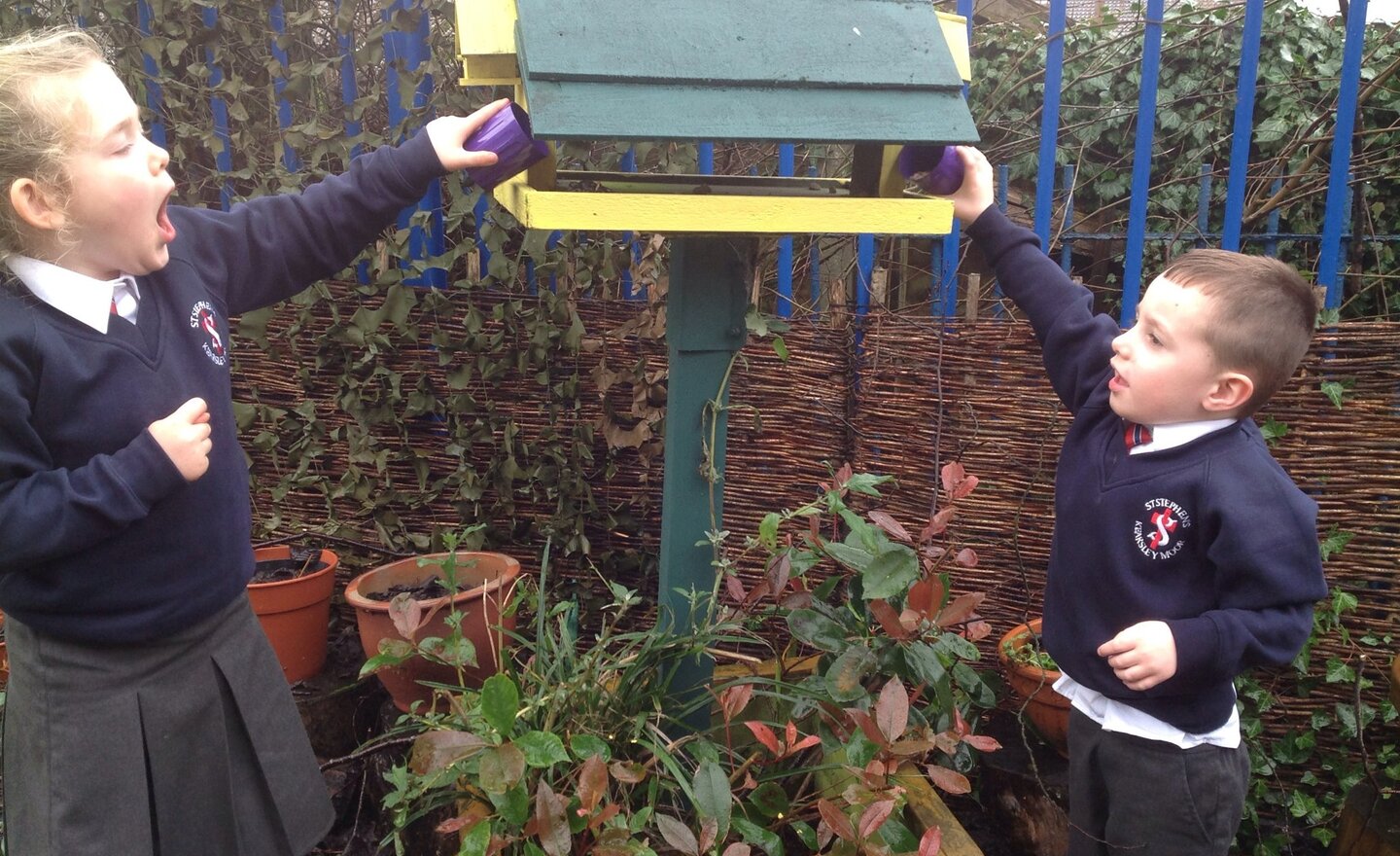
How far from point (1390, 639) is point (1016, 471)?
0.98m

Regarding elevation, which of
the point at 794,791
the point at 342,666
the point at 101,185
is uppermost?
the point at 101,185

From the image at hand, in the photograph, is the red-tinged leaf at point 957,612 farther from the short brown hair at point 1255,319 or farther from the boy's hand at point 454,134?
the boy's hand at point 454,134

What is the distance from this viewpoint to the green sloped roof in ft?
4.38

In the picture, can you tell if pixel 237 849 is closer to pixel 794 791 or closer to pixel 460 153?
pixel 794 791

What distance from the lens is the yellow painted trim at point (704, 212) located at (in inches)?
54.4

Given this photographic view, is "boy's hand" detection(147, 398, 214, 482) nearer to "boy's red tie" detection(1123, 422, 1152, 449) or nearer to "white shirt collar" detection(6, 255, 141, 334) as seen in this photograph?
"white shirt collar" detection(6, 255, 141, 334)

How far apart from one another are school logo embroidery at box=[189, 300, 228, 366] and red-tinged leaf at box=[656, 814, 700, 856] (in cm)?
104

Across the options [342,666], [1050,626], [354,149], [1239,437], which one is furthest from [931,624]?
[354,149]

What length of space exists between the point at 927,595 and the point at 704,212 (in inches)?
31.0

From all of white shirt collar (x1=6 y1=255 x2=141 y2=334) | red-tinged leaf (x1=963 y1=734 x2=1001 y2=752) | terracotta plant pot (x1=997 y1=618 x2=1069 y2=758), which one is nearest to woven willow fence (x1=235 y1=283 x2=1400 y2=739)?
terracotta plant pot (x1=997 y1=618 x2=1069 y2=758)

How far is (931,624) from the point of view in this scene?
1.72m

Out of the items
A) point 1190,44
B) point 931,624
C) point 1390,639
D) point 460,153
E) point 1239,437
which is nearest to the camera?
point 1239,437

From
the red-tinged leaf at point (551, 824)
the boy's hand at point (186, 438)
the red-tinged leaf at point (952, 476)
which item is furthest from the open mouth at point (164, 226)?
the red-tinged leaf at point (952, 476)

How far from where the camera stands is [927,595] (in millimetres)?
1689
